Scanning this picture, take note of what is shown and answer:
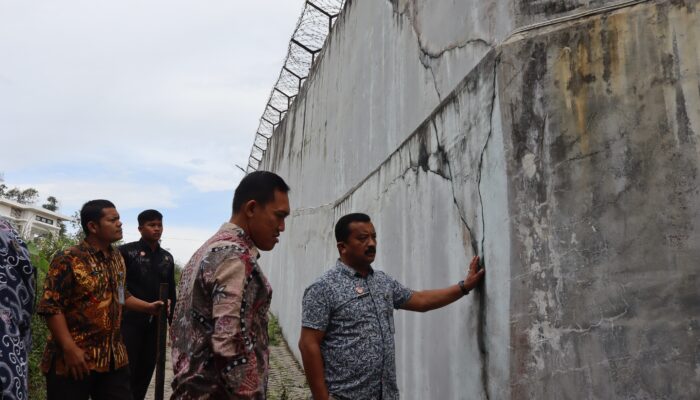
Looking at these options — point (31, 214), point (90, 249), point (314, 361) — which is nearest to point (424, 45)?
point (314, 361)

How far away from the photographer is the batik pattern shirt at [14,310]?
156 cm

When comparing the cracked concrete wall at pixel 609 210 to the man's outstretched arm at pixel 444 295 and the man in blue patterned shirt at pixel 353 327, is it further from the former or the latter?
the man in blue patterned shirt at pixel 353 327

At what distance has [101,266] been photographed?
2855 mm

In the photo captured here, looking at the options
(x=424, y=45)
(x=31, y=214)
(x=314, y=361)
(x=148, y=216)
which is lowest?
(x=314, y=361)

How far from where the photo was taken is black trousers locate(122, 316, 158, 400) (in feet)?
12.5

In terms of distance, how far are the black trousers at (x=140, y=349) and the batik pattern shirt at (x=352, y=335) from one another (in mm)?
2071

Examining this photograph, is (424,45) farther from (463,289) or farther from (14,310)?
(14,310)

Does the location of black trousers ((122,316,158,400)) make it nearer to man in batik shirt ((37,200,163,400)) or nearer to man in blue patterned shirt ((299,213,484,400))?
man in batik shirt ((37,200,163,400))

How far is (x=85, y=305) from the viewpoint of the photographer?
2.72 meters

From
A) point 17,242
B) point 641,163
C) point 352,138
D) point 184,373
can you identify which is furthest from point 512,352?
point 352,138

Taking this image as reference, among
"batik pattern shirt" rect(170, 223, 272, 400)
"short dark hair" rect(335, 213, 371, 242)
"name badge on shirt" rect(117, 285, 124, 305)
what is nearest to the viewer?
"batik pattern shirt" rect(170, 223, 272, 400)

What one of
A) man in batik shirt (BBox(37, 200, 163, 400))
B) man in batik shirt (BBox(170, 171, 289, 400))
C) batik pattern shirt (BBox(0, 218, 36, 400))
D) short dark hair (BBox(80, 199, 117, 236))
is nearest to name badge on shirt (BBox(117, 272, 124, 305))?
man in batik shirt (BBox(37, 200, 163, 400))

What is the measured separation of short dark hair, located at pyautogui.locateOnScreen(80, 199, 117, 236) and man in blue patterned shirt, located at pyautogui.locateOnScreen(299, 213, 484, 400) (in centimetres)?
132

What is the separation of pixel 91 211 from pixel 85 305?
0.48 m
